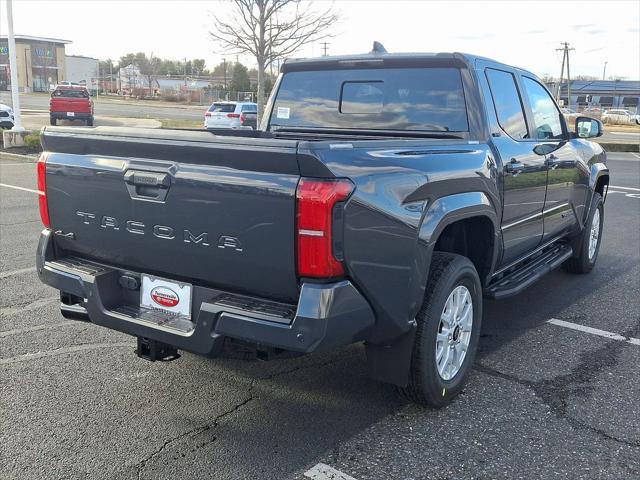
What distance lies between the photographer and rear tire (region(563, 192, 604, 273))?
6.36 meters

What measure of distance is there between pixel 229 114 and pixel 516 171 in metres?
23.4

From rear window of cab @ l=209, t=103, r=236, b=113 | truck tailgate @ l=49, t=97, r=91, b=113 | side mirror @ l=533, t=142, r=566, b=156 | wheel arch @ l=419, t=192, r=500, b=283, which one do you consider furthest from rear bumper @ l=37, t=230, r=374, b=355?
truck tailgate @ l=49, t=97, r=91, b=113

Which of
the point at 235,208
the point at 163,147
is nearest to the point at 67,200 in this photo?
the point at 163,147

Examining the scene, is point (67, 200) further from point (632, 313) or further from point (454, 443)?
point (632, 313)

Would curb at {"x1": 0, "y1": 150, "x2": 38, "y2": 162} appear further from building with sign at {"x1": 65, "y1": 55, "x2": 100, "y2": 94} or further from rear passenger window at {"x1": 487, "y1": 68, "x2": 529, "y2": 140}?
building with sign at {"x1": 65, "y1": 55, "x2": 100, "y2": 94}

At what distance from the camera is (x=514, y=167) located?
13.9 feet

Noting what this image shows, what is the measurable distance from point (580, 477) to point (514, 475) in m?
0.30

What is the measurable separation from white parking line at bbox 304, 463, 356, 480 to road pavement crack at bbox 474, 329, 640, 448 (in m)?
1.37

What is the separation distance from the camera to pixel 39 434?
124 inches

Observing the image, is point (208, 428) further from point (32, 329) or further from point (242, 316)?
point (32, 329)

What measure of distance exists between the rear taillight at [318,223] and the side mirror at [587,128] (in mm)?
3917

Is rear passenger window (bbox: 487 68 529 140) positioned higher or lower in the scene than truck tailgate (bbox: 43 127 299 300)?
higher

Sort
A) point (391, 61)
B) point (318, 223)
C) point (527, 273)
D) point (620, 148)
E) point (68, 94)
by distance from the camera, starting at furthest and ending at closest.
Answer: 1. point (620, 148)
2. point (68, 94)
3. point (527, 273)
4. point (391, 61)
5. point (318, 223)

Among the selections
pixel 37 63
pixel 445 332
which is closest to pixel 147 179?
pixel 445 332
